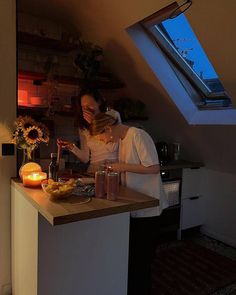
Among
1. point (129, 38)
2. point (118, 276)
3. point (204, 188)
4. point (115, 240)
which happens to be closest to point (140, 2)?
point (129, 38)

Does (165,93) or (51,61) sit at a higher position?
(51,61)

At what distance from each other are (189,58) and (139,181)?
62.0 inches

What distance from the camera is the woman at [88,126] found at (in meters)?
1.98

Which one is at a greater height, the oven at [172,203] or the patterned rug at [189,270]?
the oven at [172,203]

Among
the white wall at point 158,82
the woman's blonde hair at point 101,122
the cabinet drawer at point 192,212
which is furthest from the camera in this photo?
the cabinet drawer at point 192,212

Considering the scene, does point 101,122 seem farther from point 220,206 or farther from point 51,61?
point 220,206

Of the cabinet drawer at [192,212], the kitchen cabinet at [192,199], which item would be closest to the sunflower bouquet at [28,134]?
the kitchen cabinet at [192,199]

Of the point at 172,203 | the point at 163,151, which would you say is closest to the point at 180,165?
the point at 163,151

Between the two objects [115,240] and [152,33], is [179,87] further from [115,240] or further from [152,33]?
[115,240]

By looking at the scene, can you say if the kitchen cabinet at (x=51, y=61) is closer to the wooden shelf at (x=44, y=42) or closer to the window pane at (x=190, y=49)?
the wooden shelf at (x=44, y=42)

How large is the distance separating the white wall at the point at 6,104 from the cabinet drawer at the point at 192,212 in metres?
1.96

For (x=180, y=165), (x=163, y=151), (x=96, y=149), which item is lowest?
(x=180, y=165)

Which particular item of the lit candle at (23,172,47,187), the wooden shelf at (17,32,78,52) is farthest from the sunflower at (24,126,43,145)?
the wooden shelf at (17,32,78,52)

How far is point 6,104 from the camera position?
6.56ft
